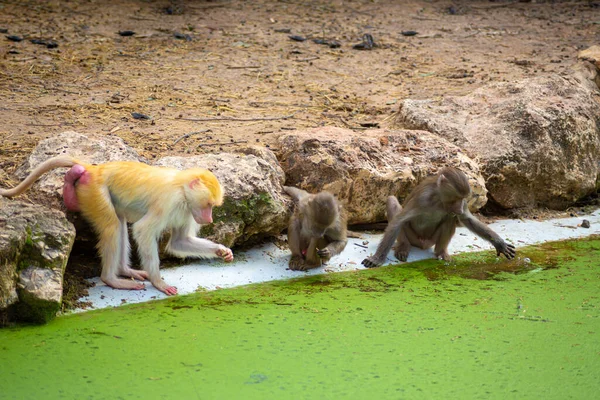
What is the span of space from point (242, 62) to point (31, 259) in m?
6.27

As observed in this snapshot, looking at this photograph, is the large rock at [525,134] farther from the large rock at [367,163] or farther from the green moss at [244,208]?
the green moss at [244,208]

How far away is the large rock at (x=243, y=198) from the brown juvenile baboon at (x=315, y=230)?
8.2 inches

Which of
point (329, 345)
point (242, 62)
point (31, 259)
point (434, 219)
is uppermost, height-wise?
point (242, 62)

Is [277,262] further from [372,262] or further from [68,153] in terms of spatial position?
[68,153]

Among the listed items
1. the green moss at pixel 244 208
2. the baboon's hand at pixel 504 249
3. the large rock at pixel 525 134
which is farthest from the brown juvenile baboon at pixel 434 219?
the large rock at pixel 525 134

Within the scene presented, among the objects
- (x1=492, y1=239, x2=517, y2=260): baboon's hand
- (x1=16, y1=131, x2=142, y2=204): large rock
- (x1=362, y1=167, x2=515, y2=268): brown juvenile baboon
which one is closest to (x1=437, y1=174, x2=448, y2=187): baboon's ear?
(x1=362, y1=167, x2=515, y2=268): brown juvenile baboon

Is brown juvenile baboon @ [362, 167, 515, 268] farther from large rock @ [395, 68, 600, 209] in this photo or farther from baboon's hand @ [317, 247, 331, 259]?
large rock @ [395, 68, 600, 209]

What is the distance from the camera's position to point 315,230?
689cm

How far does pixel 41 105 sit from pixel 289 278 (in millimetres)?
3824

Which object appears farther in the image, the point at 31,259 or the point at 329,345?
the point at 31,259

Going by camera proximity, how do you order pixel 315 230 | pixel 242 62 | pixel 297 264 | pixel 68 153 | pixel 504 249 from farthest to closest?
pixel 242 62 < pixel 504 249 < pixel 297 264 < pixel 315 230 < pixel 68 153

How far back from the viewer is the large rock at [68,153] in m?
6.45

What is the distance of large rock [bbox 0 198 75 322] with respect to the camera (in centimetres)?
549

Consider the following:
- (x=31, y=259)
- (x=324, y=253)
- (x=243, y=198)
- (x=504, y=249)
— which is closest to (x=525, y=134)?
(x=504, y=249)
